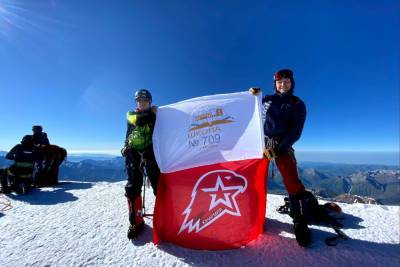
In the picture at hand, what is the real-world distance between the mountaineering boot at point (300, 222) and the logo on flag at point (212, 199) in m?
1.24

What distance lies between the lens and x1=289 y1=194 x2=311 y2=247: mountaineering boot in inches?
169

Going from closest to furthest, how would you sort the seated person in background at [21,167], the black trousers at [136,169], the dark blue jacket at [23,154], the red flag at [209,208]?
the red flag at [209,208] < the black trousers at [136,169] < the seated person in background at [21,167] < the dark blue jacket at [23,154]

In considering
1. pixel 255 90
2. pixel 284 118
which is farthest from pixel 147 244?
pixel 255 90

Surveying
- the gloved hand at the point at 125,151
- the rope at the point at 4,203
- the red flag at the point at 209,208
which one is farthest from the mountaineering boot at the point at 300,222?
the rope at the point at 4,203

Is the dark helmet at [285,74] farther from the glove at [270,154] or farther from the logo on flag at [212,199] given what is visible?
the logo on flag at [212,199]

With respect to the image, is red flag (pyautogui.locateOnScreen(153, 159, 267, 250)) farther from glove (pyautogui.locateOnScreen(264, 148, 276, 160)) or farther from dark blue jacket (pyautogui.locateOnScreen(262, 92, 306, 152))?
dark blue jacket (pyautogui.locateOnScreen(262, 92, 306, 152))

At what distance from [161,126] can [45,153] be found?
366 inches

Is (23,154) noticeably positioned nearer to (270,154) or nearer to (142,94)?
(142,94)

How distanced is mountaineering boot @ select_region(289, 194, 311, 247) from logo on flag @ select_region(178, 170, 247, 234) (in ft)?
4.06

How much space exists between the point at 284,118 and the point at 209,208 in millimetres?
2695

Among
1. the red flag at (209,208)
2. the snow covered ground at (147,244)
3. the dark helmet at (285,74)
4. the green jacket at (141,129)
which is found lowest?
the snow covered ground at (147,244)

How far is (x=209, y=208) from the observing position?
168 inches

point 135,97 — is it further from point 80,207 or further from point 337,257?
point 337,257

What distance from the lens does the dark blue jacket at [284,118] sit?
461cm
